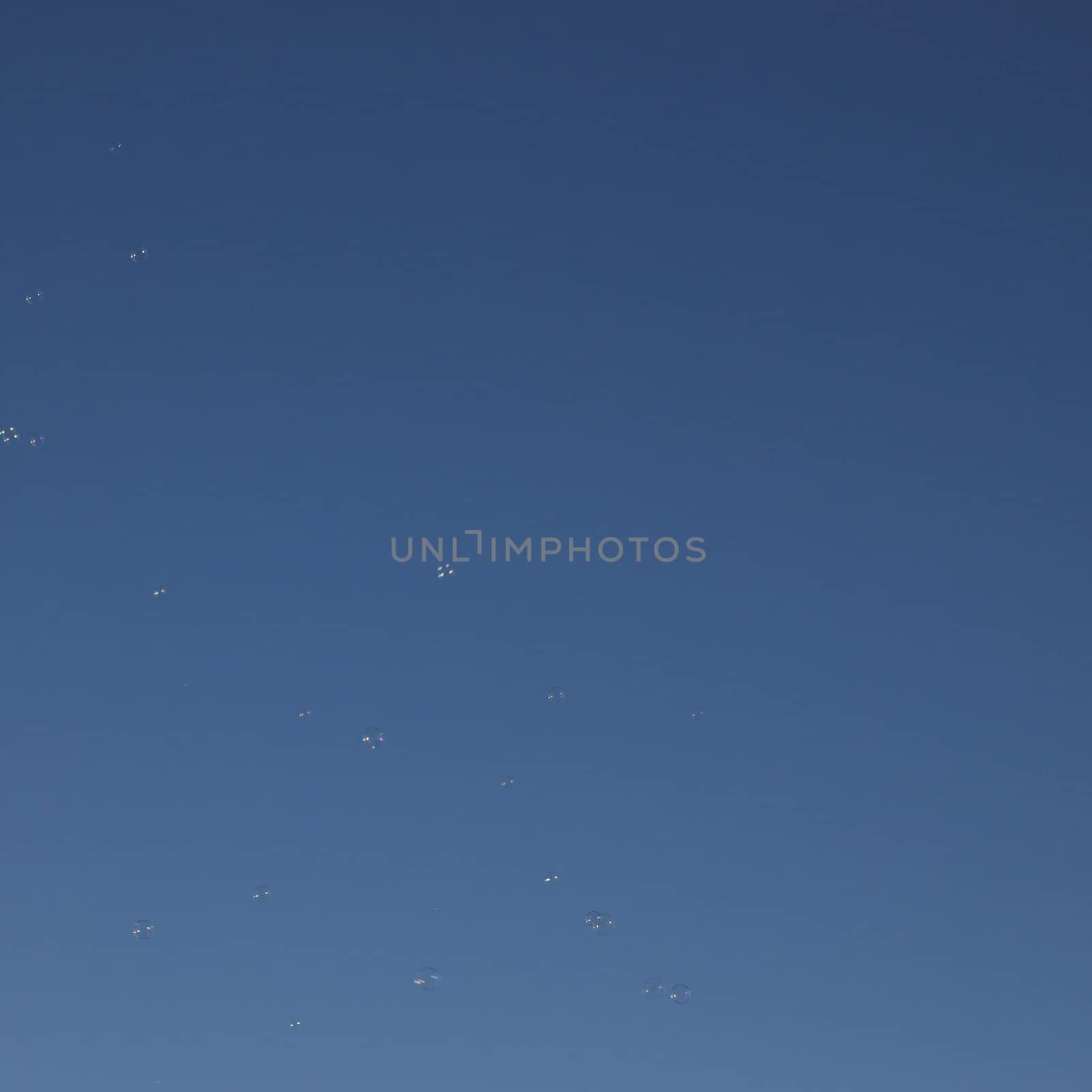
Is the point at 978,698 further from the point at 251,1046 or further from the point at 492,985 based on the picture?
the point at 251,1046

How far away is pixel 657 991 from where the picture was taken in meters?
3.14

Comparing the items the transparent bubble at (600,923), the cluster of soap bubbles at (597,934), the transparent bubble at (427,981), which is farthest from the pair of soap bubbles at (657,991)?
the transparent bubble at (427,981)

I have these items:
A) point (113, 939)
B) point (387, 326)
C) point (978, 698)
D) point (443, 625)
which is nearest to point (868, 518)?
point (978, 698)

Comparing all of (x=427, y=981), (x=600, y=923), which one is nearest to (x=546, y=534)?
(x=600, y=923)

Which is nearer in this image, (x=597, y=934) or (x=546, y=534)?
(x=597, y=934)

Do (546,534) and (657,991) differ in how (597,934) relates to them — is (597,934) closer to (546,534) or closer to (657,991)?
(657,991)

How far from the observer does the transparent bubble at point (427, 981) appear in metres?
3.12

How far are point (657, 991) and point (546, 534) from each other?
1169 millimetres

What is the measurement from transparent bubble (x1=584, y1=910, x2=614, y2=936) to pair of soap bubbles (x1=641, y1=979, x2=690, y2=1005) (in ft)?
0.51

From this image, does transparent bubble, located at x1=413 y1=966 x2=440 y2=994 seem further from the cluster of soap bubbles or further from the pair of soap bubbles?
the pair of soap bubbles

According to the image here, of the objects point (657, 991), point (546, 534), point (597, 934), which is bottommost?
point (657, 991)

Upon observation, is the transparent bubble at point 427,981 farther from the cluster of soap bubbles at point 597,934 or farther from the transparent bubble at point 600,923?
the transparent bubble at point 600,923

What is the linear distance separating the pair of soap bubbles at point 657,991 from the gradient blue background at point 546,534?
0.05m

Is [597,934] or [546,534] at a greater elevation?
[546,534]
